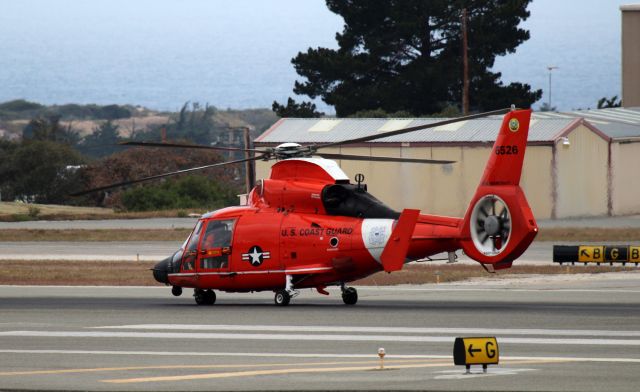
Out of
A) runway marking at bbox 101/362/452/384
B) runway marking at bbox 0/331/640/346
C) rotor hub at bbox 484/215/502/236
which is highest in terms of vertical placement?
rotor hub at bbox 484/215/502/236

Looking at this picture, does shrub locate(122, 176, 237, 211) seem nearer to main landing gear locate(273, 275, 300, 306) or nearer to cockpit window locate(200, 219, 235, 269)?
cockpit window locate(200, 219, 235, 269)

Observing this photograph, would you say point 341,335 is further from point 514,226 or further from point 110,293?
point 110,293

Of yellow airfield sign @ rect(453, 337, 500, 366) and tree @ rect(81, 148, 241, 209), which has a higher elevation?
tree @ rect(81, 148, 241, 209)

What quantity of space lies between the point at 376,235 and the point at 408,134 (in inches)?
1452

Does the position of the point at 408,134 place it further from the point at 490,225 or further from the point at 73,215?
the point at 490,225

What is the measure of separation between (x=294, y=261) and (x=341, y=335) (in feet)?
14.7

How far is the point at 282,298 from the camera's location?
28.0 meters

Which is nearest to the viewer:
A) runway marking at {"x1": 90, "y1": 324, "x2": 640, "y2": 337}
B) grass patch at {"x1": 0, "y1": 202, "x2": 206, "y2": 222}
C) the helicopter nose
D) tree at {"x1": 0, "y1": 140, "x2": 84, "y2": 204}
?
runway marking at {"x1": 90, "y1": 324, "x2": 640, "y2": 337}

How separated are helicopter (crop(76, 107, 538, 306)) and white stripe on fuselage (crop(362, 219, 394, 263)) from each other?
0.06ft

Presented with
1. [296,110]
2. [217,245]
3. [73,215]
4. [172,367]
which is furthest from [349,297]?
[296,110]

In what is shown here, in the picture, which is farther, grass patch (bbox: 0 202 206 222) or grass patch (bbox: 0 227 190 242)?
grass patch (bbox: 0 202 206 222)

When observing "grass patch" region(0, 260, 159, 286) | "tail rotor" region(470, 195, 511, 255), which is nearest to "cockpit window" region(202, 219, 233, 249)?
"tail rotor" region(470, 195, 511, 255)

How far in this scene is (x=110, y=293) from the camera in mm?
32781

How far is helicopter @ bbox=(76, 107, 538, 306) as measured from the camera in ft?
80.8
